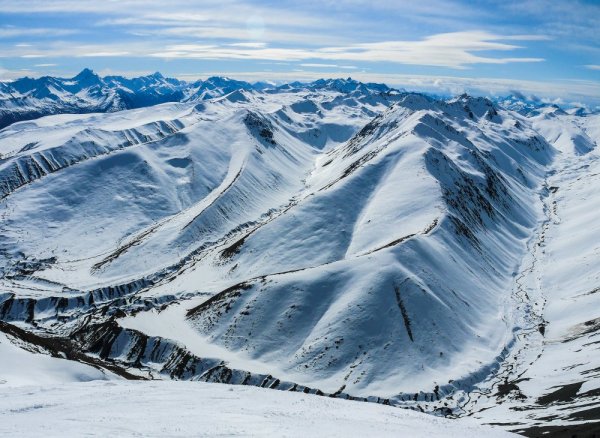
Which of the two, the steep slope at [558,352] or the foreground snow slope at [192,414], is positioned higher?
the foreground snow slope at [192,414]

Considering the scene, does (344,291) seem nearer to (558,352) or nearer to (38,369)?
(558,352)

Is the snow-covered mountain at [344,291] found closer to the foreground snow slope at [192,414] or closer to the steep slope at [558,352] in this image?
the steep slope at [558,352]

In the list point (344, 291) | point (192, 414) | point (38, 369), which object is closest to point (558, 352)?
point (344, 291)

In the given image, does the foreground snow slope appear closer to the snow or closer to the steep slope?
the snow

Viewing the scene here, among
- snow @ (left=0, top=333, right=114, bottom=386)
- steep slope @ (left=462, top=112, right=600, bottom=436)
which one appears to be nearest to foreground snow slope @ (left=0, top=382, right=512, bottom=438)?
snow @ (left=0, top=333, right=114, bottom=386)

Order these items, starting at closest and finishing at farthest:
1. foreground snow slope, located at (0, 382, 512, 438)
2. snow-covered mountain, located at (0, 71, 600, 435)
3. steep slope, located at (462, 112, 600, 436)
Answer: foreground snow slope, located at (0, 382, 512, 438)
steep slope, located at (462, 112, 600, 436)
snow-covered mountain, located at (0, 71, 600, 435)

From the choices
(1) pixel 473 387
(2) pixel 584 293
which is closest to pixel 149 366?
(1) pixel 473 387

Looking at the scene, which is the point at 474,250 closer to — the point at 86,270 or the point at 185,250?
the point at 185,250

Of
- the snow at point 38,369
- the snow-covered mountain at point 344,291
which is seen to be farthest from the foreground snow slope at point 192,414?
the snow-covered mountain at point 344,291
